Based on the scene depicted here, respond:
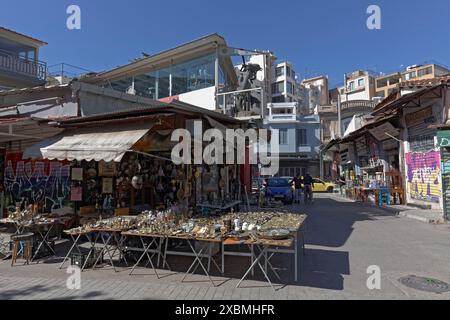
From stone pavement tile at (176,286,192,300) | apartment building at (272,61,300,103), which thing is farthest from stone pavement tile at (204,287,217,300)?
apartment building at (272,61,300,103)

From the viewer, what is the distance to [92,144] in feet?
23.7

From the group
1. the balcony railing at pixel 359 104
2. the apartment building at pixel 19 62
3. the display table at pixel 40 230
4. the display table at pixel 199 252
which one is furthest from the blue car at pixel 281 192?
the balcony railing at pixel 359 104

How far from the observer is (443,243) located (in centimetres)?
774

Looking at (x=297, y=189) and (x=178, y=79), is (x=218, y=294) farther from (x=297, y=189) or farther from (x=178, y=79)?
(x=178, y=79)

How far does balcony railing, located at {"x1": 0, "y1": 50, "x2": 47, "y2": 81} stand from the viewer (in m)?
17.9

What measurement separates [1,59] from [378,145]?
72.6 ft

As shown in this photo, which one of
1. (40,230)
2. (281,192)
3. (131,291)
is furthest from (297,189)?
(131,291)

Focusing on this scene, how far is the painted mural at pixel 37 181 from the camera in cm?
978

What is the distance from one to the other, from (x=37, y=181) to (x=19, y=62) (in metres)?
11.8

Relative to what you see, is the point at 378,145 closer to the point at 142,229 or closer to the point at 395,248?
the point at 395,248

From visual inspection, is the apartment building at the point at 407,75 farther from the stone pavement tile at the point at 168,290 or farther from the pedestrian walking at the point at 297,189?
the stone pavement tile at the point at 168,290

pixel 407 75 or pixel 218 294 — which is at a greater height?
pixel 407 75

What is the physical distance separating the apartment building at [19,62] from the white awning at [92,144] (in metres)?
12.9

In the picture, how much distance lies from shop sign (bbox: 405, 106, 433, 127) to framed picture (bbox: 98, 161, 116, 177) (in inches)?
480
